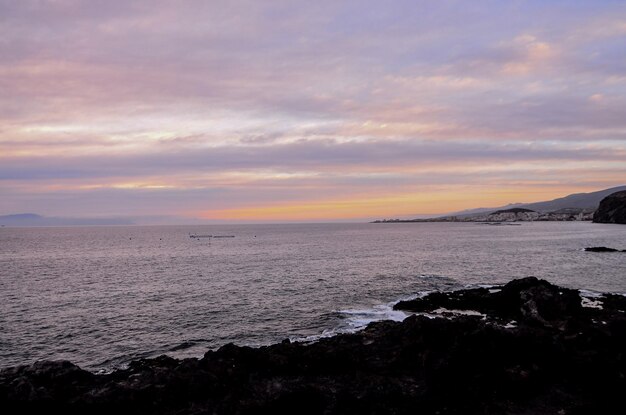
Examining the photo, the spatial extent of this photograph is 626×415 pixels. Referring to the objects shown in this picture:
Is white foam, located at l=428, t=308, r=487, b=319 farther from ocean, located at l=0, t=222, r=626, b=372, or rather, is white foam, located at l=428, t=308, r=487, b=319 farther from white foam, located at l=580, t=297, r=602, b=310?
white foam, located at l=580, t=297, r=602, b=310

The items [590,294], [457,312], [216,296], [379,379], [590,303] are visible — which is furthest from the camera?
[216,296]

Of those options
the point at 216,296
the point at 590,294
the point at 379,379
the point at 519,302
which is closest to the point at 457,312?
the point at 519,302

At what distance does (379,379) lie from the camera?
2138 cm

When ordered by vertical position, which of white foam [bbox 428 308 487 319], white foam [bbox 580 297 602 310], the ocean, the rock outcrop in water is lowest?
the ocean

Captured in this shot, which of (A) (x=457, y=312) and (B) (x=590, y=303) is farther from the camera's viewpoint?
(B) (x=590, y=303)

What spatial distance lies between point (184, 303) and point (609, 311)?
4296 centimetres

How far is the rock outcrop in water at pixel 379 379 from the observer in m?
18.9

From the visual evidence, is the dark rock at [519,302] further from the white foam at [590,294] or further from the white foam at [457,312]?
the white foam at [590,294]

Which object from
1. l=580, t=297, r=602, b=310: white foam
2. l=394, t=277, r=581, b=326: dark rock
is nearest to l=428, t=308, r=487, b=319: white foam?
l=394, t=277, r=581, b=326: dark rock

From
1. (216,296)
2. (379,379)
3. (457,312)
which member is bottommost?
(216,296)

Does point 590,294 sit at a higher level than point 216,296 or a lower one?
higher

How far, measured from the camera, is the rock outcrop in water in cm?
1892

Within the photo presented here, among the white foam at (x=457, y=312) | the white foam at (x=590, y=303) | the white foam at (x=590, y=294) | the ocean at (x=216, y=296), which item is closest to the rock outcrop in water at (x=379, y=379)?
the ocean at (x=216, y=296)

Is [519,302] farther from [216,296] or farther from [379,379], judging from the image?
[216,296]
